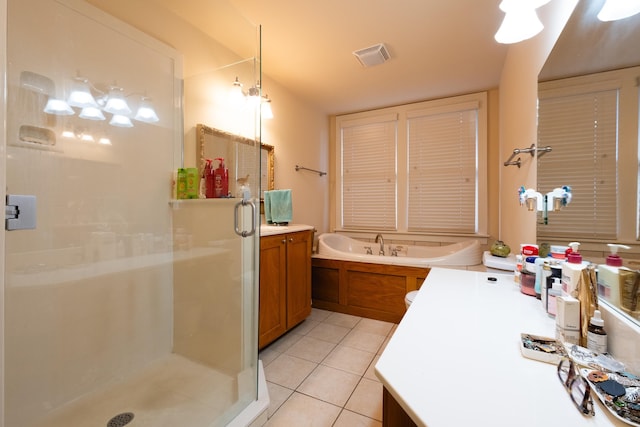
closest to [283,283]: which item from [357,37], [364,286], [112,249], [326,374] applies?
[326,374]

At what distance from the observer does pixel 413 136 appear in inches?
139

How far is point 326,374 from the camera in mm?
1870

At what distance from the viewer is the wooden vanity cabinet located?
212 cm

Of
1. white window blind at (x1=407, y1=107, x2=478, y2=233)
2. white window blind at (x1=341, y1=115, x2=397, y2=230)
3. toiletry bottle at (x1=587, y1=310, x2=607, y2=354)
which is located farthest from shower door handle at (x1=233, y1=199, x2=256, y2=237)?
white window blind at (x1=407, y1=107, x2=478, y2=233)

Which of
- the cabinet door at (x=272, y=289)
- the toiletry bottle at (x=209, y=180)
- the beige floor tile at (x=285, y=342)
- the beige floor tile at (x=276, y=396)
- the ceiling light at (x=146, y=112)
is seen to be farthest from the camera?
the beige floor tile at (x=285, y=342)

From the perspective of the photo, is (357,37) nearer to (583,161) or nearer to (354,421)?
(583,161)

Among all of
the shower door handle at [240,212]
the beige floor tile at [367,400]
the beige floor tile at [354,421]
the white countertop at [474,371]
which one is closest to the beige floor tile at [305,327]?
the beige floor tile at [367,400]

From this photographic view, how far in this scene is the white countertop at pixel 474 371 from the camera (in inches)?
19.6

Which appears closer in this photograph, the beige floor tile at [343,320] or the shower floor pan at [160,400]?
the shower floor pan at [160,400]

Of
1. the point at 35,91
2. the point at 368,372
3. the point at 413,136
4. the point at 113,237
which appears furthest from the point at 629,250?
the point at 413,136

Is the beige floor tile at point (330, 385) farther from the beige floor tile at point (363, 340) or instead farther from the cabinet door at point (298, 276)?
the cabinet door at point (298, 276)

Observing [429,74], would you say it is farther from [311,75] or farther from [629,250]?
[629,250]

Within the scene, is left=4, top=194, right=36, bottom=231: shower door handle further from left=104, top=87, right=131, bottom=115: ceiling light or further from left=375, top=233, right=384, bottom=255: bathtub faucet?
left=375, top=233, right=384, bottom=255: bathtub faucet

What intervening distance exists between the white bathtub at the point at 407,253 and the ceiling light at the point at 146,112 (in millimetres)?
2064
